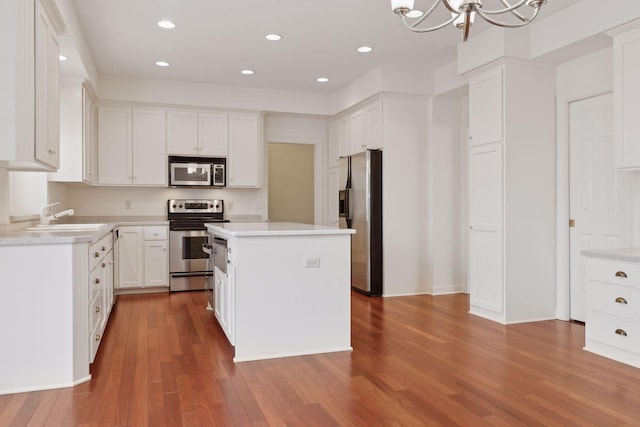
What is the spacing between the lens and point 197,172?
630cm

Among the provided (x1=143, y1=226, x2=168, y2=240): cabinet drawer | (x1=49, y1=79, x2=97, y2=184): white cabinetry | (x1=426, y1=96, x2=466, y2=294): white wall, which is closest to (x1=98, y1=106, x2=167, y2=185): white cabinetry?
(x1=143, y1=226, x2=168, y2=240): cabinet drawer

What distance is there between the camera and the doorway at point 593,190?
12.9 ft

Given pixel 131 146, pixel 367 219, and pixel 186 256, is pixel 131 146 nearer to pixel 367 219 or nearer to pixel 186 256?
pixel 186 256

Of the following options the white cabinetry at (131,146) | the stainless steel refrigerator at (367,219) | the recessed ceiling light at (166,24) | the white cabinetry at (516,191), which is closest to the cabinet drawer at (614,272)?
the white cabinetry at (516,191)

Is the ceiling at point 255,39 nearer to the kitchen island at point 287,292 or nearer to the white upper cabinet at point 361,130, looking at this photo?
the white upper cabinet at point 361,130

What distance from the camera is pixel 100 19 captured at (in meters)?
4.09

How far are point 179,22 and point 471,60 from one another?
271 cm

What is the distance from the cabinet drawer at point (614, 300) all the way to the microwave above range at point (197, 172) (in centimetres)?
453

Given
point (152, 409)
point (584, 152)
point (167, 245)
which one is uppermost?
point (584, 152)

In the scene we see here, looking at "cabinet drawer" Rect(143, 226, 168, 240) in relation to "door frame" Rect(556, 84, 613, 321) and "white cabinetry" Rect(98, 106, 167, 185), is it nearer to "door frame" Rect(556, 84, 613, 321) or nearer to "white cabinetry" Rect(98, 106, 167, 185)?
"white cabinetry" Rect(98, 106, 167, 185)

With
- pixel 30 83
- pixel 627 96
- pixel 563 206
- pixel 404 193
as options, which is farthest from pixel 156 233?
pixel 627 96

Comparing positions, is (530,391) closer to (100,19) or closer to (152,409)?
(152,409)

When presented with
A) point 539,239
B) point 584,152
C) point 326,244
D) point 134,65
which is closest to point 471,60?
point 584,152

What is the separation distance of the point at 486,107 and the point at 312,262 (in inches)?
92.3
